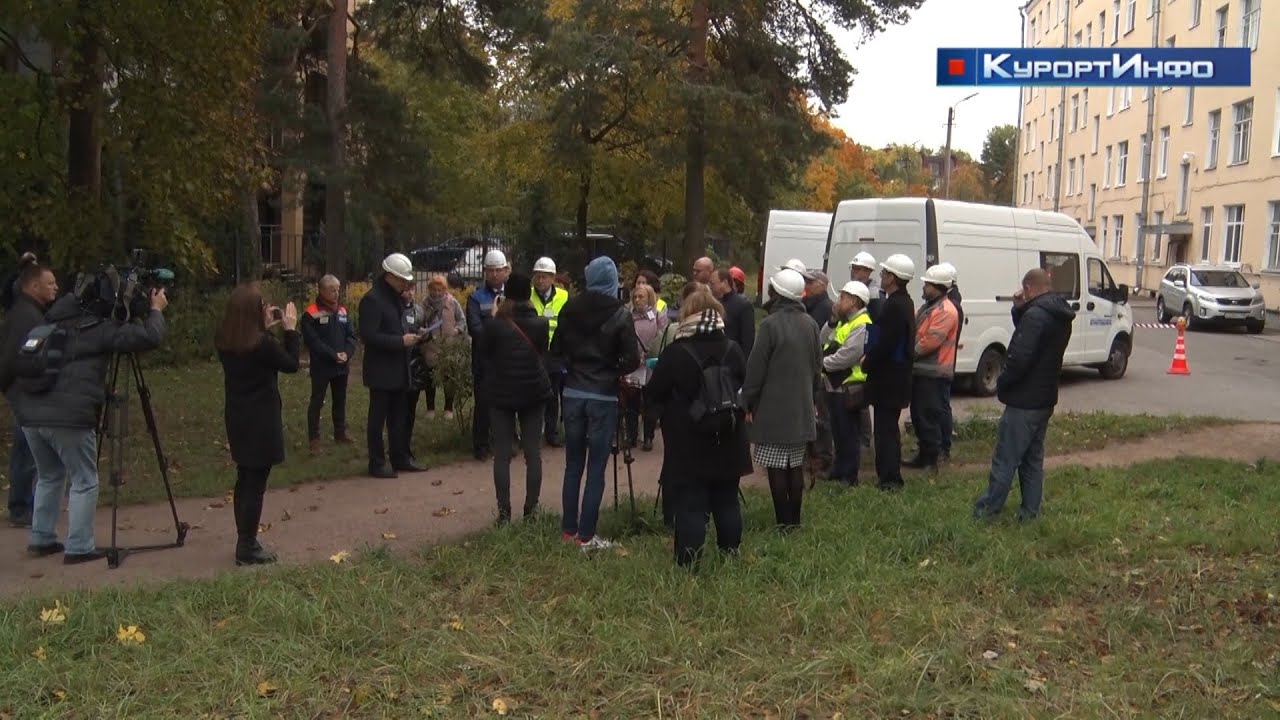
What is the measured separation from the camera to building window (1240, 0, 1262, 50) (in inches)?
1344

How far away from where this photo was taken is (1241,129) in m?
35.7

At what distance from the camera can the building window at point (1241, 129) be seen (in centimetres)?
3490

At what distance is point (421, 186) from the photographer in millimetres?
21281

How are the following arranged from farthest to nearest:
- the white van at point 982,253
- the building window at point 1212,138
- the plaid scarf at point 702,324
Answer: the building window at point 1212,138
the white van at point 982,253
the plaid scarf at point 702,324

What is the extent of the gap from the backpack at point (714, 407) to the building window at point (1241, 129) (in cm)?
3565

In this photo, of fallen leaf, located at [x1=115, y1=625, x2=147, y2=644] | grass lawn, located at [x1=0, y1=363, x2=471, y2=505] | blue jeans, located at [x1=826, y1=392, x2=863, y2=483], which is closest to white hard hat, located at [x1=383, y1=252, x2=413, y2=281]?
grass lawn, located at [x1=0, y1=363, x2=471, y2=505]

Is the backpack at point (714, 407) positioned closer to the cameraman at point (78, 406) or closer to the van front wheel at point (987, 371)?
the cameraman at point (78, 406)

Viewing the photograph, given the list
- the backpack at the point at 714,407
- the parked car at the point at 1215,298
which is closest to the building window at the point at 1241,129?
the parked car at the point at 1215,298

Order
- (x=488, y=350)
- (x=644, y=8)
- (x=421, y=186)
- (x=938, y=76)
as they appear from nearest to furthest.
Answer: (x=488, y=350), (x=938, y=76), (x=421, y=186), (x=644, y=8)

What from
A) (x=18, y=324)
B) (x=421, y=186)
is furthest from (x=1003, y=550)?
(x=421, y=186)

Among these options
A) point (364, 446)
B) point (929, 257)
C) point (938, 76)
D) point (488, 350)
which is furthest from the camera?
point (929, 257)

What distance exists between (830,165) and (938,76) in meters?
43.5

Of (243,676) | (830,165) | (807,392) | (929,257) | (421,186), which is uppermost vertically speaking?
(830,165)

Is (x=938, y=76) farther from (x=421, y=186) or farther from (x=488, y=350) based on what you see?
(x=421, y=186)
